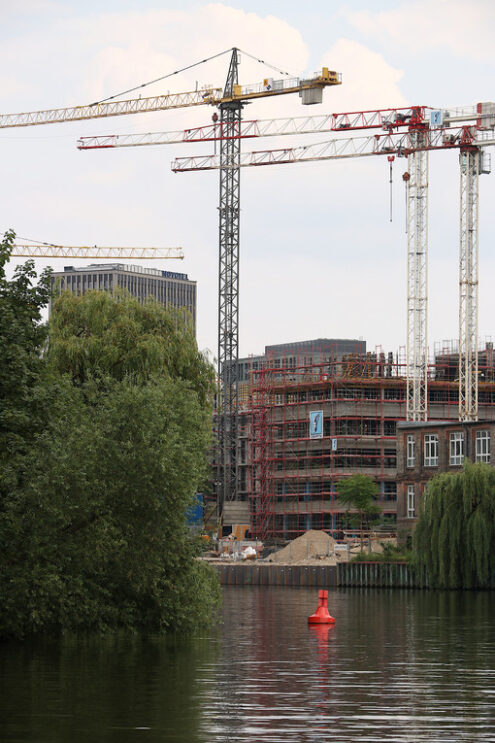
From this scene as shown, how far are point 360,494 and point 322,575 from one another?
29878 millimetres

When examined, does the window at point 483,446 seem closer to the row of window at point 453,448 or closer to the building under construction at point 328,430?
the row of window at point 453,448

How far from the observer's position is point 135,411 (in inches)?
1663

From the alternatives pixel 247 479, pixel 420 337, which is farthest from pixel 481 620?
pixel 247 479

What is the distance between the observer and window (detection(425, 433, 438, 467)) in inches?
4734

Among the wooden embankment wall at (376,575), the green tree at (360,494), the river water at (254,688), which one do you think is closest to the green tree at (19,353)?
the river water at (254,688)

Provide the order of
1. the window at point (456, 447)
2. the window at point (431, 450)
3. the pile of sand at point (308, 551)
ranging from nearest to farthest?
1. the window at point (456, 447)
2. the window at point (431, 450)
3. the pile of sand at point (308, 551)

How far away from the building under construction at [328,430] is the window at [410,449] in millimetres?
32900

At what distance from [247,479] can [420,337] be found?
49.8m

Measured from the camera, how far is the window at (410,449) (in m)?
123

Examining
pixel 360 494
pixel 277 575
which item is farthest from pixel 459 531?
pixel 360 494

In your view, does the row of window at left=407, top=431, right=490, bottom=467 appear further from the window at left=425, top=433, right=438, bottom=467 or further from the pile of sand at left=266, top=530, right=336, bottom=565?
the pile of sand at left=266, top=530, right=336, bottom=565

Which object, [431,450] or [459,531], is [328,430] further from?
[459,531]

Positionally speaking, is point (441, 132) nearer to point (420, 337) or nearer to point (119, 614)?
point (420, 337)

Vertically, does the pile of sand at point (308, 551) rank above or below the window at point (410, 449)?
below
